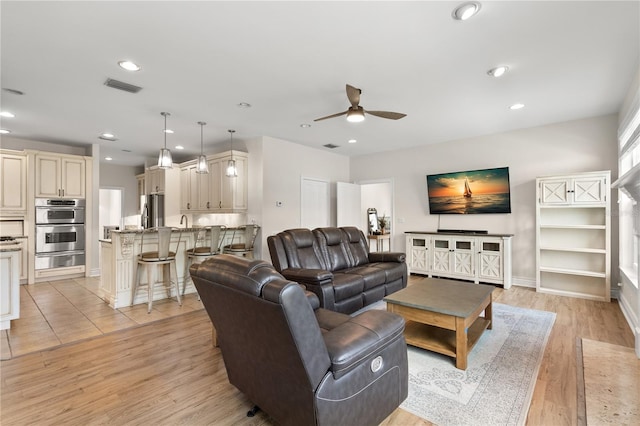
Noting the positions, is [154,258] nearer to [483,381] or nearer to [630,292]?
[483,381]

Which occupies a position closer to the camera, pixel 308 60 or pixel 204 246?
pixel 308 60

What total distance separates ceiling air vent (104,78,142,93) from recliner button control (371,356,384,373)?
Answer: 3.64m

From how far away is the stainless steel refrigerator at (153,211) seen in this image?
6922 millimetres

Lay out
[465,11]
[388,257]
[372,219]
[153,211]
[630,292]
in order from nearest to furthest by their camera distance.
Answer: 1. [465,11]
2. [630,292]
3. [388,257]
4. [153,211]
5. [372,219]

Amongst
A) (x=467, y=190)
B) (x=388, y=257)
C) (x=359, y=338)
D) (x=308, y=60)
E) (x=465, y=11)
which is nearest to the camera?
(x=359, y=338)

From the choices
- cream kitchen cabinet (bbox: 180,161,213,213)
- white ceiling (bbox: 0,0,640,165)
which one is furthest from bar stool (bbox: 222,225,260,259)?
white ceiling (bbox: 0,0,640,165)

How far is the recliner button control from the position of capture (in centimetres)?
157

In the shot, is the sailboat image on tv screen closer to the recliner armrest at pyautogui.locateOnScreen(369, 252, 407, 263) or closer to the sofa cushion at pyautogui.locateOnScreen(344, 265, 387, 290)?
the recliner armrest at pyautogui.locateOnScreen(369, 252, 407, 263)

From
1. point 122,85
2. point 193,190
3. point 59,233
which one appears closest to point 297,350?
point 122,85

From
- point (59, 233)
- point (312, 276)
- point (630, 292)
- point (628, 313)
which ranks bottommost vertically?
point (628, 313)

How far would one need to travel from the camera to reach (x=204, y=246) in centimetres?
497

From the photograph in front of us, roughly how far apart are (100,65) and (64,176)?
13.4ft

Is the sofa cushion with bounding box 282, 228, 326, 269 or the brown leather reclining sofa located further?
the sofa cushion with bounding box 282, 228, 326, 269

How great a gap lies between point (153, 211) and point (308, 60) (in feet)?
19.4
